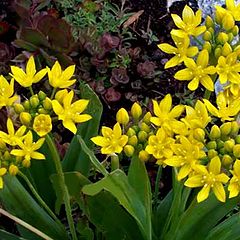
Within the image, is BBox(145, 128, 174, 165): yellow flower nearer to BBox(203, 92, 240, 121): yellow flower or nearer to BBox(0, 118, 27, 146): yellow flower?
BBox(203, 92, 240, 121): yellow flower

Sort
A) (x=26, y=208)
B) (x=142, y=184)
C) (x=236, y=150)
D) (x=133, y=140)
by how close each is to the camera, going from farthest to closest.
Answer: (x=26, y=208) < (x=142, y=184) < (x=133, y=140) < (x=236, y=150)

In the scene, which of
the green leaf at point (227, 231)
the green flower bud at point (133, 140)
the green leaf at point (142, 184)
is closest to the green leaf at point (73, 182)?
the green leaf at point (142, 184)

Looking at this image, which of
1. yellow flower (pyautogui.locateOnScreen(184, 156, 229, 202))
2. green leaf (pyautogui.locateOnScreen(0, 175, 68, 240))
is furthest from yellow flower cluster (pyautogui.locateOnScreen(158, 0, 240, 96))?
green leaf (pyautogui.locateOnScreen(0, 175, 68, 240))

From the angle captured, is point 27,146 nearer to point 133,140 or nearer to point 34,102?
point 34,102

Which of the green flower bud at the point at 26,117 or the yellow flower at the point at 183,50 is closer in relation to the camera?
the green flower bud at the point at 26,117

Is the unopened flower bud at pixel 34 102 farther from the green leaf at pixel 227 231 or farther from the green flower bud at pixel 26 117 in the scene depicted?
the green leaf at pixel 227 231

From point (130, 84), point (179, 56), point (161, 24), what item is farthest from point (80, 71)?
point (179, 56)

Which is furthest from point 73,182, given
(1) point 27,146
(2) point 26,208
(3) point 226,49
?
(3) point 226,49
